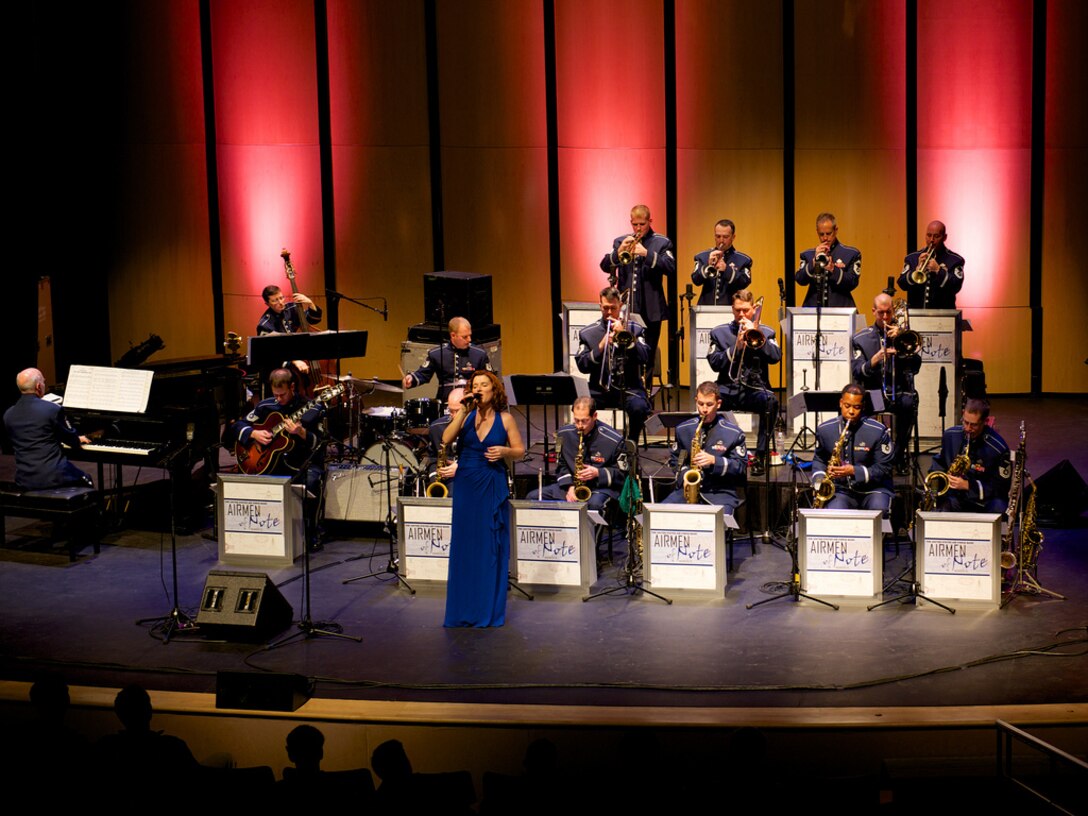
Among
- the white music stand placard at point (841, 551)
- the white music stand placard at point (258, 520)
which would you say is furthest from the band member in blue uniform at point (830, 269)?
the white music stand placard at point (258, 520)

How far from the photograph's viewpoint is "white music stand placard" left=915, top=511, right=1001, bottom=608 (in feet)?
28.5

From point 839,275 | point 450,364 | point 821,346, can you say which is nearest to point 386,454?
point 450,364

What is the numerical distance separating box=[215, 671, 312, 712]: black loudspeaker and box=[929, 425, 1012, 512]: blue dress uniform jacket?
15.3ft

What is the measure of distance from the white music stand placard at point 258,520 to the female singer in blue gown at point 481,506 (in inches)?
69.7

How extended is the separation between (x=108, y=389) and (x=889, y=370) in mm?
5988

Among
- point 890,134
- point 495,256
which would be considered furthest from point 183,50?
point 890,134

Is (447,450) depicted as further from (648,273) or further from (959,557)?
(959,557)

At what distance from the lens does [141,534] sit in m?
11.0

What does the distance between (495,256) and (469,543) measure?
7.09 metres

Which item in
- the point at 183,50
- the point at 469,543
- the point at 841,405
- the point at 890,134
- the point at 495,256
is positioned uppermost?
the point at 183,50

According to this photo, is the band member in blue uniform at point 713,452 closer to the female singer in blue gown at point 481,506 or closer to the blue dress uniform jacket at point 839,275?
the female singer in blue gown at point 481,506

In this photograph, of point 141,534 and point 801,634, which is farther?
point 141,534

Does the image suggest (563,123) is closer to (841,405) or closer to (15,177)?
(15,177)

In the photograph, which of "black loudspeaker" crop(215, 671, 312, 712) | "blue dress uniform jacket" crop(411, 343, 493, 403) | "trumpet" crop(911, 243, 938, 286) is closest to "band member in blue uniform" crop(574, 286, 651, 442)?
"blue dress uniform jacket" crop(411, 343, 493, 403)
